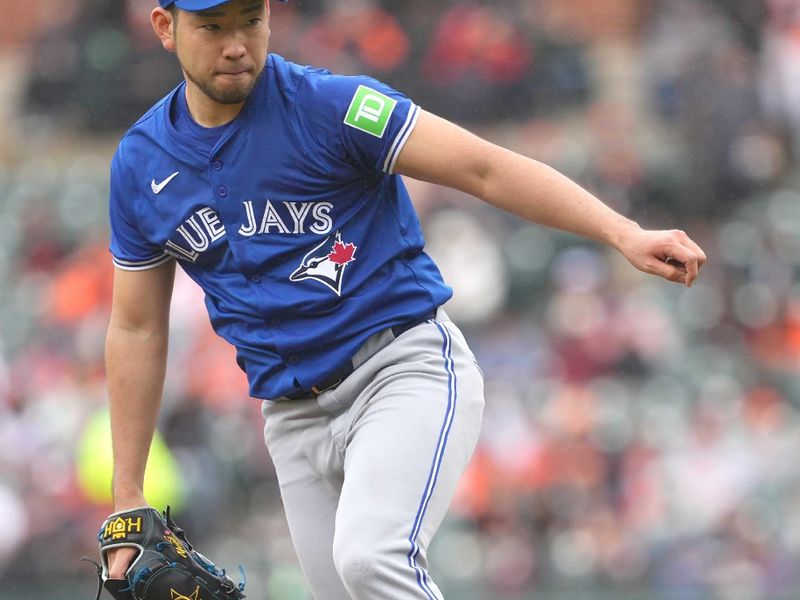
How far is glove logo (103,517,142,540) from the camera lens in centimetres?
374

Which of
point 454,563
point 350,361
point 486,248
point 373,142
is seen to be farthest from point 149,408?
point 486,248

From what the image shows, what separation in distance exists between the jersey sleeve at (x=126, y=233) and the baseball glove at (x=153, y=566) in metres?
0.67

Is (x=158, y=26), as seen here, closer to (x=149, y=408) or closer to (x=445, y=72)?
(x=149, y=408)

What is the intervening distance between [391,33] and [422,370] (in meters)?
8.16

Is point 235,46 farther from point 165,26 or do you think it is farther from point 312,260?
point 312,260

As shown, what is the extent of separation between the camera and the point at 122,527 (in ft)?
12.3

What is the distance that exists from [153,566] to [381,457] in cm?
79

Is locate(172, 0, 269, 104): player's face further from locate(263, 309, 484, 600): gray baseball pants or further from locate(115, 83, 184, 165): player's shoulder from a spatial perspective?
locate(263, 309, 484, 600): gray baseball pants

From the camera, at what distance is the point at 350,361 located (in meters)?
3.59

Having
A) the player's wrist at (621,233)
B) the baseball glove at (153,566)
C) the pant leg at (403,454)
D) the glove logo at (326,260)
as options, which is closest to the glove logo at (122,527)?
the baseball glove at (153,566)

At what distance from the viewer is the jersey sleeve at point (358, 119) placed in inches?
136

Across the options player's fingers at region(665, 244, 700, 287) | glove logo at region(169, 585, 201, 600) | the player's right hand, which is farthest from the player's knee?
player's fingers at region(665, 244, 700, 287)

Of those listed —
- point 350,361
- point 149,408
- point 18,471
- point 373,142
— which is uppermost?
point 373,142

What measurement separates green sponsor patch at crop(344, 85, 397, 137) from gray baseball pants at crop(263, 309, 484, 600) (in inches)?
20.9
